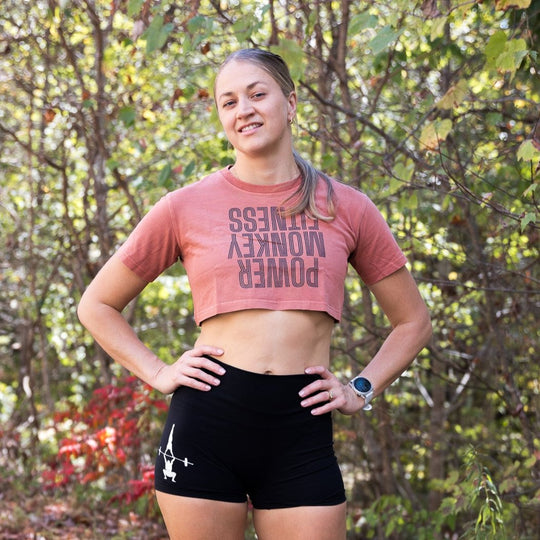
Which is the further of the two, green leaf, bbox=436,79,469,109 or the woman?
green leaf, bbox=436,79,469,109

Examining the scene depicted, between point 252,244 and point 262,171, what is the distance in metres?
0.25

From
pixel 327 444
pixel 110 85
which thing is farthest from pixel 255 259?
pixel 110 85

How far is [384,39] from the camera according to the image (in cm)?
322

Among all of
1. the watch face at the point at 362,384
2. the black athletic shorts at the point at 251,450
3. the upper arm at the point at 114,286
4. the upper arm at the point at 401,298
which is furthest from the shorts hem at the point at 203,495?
the upper arm at the point at 401,298

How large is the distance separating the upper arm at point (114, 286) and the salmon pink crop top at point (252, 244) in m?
0.03

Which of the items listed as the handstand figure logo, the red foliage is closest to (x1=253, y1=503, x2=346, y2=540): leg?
the handstand figure logo

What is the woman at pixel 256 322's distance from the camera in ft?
7.61

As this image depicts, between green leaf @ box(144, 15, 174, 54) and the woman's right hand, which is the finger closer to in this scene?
the woman's right hand

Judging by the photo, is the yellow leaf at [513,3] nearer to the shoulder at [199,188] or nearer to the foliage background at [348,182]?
the foliage background at [348,182]

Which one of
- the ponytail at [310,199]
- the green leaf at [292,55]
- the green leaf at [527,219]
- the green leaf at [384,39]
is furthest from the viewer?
the green leaf at [292,55]

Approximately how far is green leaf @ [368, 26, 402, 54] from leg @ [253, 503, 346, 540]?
1.67 metres

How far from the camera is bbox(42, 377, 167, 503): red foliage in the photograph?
17.1 ft

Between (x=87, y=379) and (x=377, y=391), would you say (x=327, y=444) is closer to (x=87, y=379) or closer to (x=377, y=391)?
(x=377, y=391)

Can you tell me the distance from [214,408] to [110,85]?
4891mm
